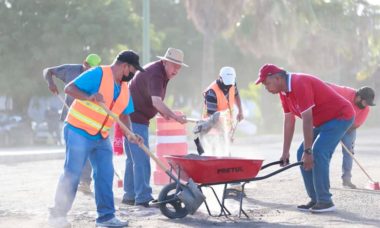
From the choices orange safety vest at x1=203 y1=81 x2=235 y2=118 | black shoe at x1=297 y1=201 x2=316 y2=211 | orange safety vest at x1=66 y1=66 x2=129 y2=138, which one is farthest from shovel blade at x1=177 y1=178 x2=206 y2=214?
orange safety vest at x1=203 y1=81 x2=235 y2=118

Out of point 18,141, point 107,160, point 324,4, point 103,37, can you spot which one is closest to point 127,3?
point 103,37

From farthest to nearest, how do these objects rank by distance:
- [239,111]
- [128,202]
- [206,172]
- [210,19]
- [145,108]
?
[210,19], [239,111], [128,202], [145,108], [206,172]

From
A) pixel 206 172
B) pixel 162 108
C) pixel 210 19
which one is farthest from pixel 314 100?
pixel 210 19

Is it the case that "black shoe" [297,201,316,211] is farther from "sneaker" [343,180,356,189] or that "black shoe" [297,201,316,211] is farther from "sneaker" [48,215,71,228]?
"sneaker" [48,215,71,228]

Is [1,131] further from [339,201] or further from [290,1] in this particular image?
[339,201]

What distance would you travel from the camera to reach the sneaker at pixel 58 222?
25.4 feet

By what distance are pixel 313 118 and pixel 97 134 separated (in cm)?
245

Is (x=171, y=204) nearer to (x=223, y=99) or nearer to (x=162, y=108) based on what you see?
(x=162, y=108)

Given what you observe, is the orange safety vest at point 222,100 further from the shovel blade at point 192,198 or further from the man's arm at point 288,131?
the shovel blade at point 192,198

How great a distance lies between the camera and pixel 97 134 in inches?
307

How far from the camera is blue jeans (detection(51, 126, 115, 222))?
7.74 meters

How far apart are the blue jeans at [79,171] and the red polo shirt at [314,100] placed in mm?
1979

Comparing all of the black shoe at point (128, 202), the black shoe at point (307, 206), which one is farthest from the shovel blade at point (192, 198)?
the black shoe at point (128, 202)

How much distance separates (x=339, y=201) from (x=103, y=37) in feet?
67.1
